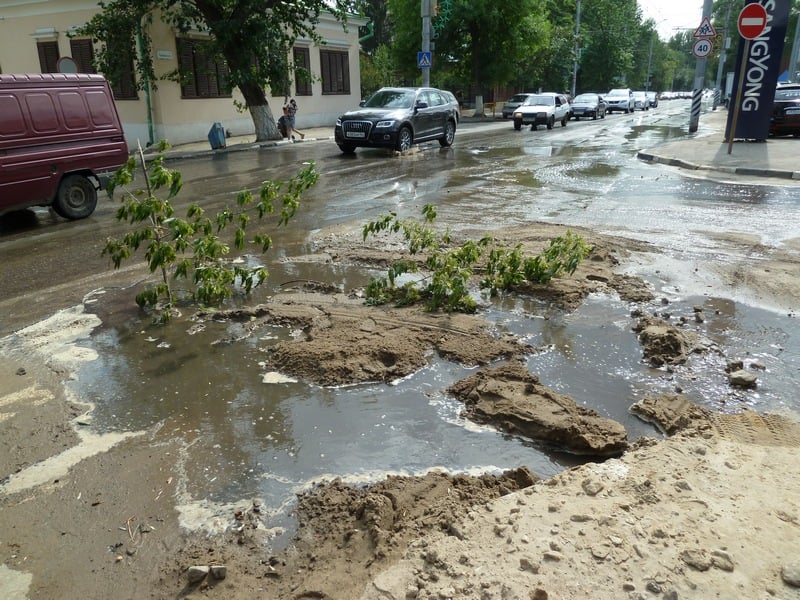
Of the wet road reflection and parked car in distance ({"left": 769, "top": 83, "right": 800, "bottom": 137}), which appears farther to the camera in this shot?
parked car in distance ({"left": 769, "top": 83, "right": 800, "bottom": 137})

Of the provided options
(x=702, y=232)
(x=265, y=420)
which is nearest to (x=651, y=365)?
(x=265, y=420)

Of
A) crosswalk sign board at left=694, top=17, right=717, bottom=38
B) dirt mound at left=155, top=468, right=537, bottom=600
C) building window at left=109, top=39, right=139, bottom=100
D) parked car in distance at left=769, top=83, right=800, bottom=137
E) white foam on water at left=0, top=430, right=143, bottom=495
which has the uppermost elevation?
crosswalk sign board at left=694, top=17, right=717, bottom=38

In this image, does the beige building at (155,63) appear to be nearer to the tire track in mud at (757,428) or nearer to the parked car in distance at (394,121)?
the parked car in distance at (394,121)

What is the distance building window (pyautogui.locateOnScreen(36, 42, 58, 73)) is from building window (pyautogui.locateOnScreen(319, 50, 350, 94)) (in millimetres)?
11775

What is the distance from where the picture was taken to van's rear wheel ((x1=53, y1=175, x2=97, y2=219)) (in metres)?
10.2

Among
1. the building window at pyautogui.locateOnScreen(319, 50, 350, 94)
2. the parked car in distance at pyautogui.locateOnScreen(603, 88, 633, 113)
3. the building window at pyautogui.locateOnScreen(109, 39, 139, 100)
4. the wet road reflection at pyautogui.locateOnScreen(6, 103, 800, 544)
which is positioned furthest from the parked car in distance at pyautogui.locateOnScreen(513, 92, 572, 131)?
the wet road reflection at pyautogui.locateOnScreen(6, 103, 800, 544)

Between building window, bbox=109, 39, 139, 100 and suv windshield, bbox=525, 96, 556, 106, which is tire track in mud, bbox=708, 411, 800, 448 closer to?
building window, bbox=109, 39, 139, 100

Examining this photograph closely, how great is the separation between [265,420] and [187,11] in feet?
69.2

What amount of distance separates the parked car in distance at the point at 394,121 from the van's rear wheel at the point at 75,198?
9.09 meters

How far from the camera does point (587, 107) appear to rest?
39.2m

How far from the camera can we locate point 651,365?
4.76m

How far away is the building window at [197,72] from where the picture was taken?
23516mm

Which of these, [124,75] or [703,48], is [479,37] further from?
[124,75]

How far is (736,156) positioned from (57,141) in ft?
51.4
